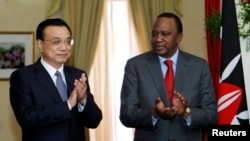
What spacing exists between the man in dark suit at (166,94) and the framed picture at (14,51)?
8.67ft

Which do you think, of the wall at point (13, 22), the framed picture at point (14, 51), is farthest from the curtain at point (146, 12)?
the framed picture at point (14, 51)

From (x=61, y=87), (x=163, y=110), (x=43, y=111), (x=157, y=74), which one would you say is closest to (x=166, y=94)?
(x=157, y=74)

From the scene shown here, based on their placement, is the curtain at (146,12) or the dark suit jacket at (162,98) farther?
the curtain at (146,12)

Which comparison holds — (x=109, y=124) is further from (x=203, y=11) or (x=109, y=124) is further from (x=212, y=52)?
(x=203, y=11)

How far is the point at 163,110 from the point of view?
2.39 meters

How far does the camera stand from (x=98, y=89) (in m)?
5.12

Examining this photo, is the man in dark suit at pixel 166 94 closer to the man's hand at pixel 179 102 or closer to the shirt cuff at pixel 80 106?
the man's hand at pixel 179 102

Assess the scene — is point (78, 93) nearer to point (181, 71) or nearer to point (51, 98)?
point (51, 98)

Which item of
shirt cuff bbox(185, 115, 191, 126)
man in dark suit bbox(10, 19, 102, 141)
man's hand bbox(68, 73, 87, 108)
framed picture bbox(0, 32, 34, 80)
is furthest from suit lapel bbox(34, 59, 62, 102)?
framed picture bbox(0, 32, 34, 80)

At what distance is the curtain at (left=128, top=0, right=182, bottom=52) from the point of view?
5.21 metres

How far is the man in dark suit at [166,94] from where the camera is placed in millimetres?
2545

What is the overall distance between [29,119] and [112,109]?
112 inches

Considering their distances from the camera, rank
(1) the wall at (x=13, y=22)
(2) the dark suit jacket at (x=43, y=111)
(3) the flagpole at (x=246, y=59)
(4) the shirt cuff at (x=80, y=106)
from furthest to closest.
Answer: (1) the wall at (x=13, y=22) < (3) the flagpole at (x=246, y=59) < (4) the shirt cuff at (x=80, y=106) < (2) the dark suit jacket at (x=43, y=111)

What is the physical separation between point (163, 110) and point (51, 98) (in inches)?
26.5
